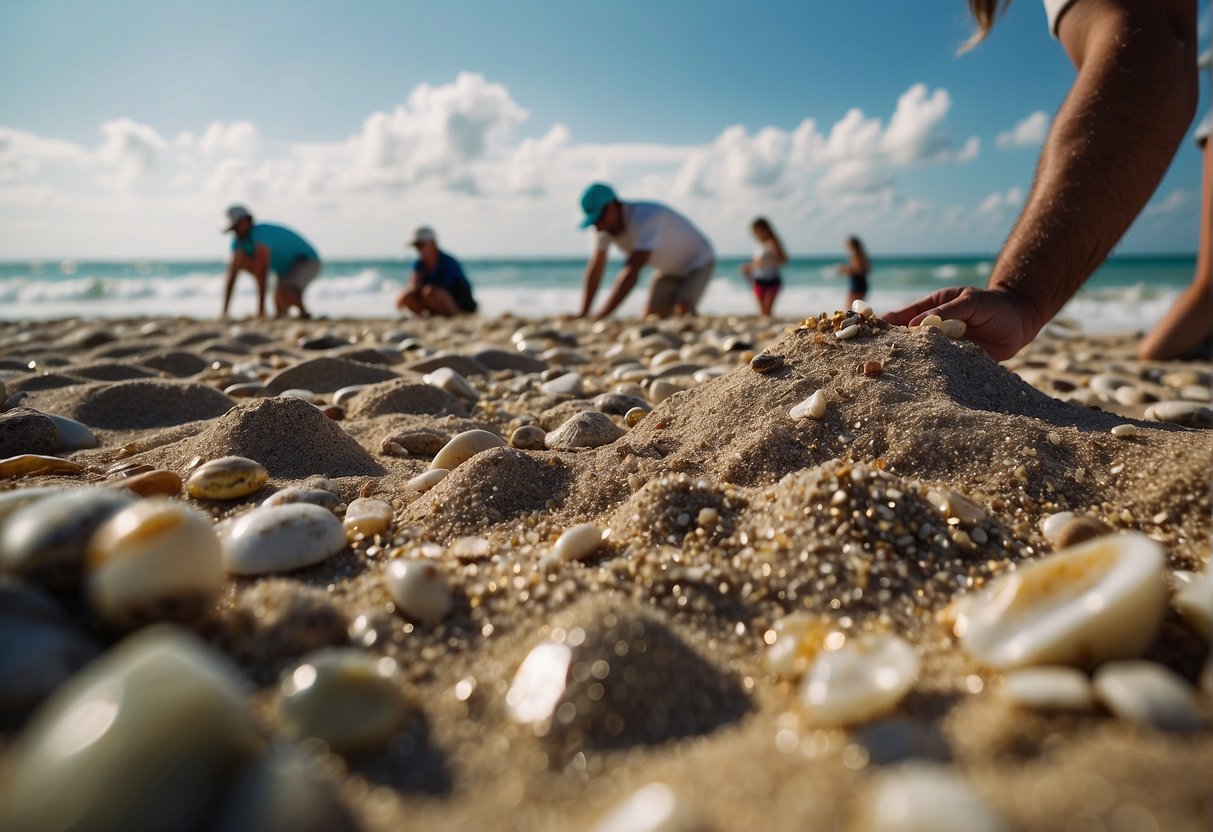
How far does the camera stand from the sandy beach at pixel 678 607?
63 centimetres

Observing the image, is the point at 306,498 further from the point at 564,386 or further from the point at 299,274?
the point at 299,274

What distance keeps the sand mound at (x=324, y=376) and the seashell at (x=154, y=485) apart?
4.75ft

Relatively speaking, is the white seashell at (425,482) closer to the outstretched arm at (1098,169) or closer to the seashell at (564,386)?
the seashell at (564,386)

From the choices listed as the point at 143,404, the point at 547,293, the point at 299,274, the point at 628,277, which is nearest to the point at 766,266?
the point at 628,277

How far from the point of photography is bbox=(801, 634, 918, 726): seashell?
75cm

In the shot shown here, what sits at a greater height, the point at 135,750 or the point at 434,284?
the point at 434,284

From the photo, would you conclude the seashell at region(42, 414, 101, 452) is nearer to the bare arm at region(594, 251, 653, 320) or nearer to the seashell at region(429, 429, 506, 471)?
the seashell at region(429, 429, 506, 471)

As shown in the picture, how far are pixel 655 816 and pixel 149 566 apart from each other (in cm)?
65

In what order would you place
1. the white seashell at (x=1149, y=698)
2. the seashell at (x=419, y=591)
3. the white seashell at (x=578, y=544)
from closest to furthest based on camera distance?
the white seashell at (x=1149, y=698), the seashell at (x=419, y=591), the white seashell at (x=578, y=544)

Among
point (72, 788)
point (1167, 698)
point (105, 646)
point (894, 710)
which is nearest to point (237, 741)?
point (72, 788)

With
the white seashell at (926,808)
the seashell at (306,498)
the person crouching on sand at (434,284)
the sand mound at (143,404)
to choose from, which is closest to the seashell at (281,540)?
the seashell at (306,498)

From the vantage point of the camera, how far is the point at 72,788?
22.0 inches

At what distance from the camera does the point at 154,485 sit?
57.4 inches

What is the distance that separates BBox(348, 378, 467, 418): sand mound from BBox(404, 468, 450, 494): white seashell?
0.86 metres
